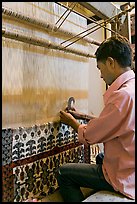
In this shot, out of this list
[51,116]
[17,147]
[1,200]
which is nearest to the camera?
[1,200]

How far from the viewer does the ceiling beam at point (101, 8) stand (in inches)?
53.9

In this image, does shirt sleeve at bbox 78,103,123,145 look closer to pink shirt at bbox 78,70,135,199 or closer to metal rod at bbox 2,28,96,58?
pink shirt at bbox 78,70,135,199

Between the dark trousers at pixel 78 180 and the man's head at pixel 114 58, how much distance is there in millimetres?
469

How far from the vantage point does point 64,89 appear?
146 centimetres

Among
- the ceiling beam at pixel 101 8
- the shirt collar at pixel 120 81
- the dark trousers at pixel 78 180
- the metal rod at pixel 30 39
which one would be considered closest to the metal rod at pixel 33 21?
the metal rod at pixel 30 39

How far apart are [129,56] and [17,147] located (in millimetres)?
699

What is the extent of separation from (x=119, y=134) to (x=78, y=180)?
0.34 m

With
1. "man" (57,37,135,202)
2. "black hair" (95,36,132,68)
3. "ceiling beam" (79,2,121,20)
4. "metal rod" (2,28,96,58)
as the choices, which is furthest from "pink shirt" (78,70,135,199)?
"ceiling beam" (79,2,121,20)

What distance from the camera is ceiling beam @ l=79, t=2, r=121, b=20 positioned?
1368 mm

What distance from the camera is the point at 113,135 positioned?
1.07 metres

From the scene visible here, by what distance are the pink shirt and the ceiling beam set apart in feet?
1.72

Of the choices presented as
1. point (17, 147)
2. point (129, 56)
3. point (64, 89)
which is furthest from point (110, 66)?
point (17, 147)

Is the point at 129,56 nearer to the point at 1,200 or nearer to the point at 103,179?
the point at 103,179

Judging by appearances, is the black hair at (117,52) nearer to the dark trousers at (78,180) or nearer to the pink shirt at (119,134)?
the pink shirt at (119,134)
